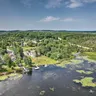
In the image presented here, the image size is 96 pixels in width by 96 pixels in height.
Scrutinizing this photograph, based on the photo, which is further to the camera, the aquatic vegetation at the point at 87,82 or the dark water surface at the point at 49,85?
the aquatic vegetation at the point at 87,82

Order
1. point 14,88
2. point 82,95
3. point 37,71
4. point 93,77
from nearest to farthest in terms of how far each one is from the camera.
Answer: point 82,95
point 14,88
point 93,77
point 37,71

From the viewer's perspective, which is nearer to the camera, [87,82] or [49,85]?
[49,85]

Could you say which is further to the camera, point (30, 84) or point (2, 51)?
point (2, 51)

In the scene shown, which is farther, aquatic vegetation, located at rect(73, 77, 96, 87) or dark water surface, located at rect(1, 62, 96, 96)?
aquatic vegetation, located at rect(73, 77, 96, 87)

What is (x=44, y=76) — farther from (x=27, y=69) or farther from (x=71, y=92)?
(x=71, y=92)

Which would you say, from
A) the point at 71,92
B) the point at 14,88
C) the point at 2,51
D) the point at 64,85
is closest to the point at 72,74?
the point at 64,85

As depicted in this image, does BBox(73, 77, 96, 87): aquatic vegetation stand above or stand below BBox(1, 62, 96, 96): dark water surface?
above

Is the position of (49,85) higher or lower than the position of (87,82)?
lower

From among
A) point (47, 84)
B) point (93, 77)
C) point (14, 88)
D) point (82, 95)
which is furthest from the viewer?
point (93, 77)
